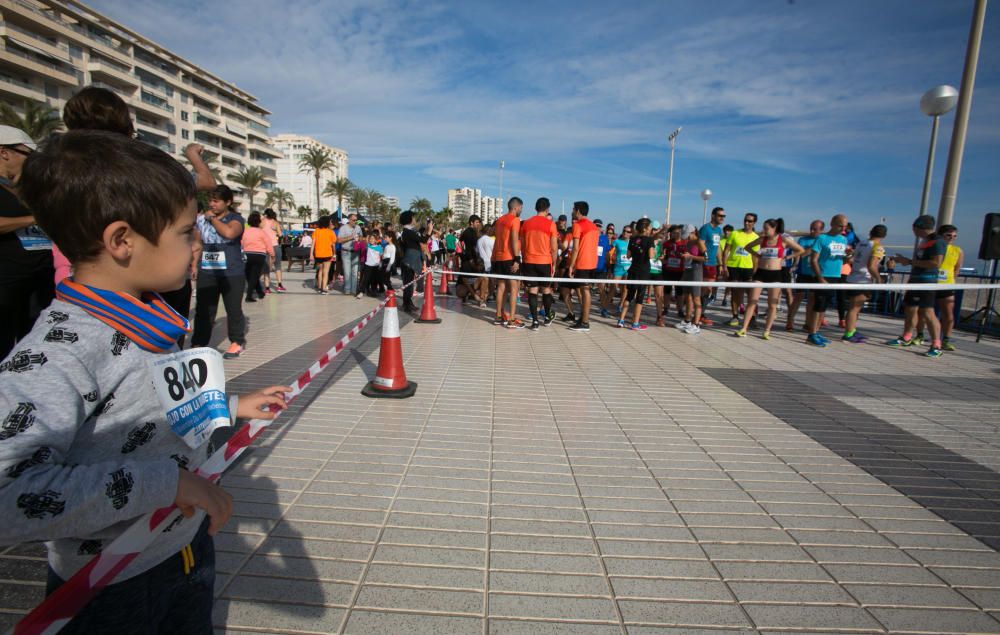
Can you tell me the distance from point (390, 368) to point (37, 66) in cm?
6129

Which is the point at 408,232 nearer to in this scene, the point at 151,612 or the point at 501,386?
the point at 501,386

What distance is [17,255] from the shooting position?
132 inches

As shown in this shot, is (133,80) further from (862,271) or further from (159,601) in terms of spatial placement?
(159,601)

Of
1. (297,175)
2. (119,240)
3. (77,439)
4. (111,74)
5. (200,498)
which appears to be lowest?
(200,498)

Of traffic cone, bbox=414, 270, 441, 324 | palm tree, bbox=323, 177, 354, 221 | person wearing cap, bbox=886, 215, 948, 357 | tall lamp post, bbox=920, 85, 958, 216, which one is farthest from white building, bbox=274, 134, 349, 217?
person wearing cap, bbox=886, 215, 948, 357

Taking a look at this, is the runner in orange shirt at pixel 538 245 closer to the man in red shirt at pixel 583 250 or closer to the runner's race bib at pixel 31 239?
the man in red shirt at pixel 583 250

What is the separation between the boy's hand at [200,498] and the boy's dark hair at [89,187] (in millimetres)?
535

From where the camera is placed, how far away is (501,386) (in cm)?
518

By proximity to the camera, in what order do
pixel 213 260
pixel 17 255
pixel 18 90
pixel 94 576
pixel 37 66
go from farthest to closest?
pixel 37 66 → pixel 18 90 → pixel 213 260 → pixel 17 255 → pixel 94 576

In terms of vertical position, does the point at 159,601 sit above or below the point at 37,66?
below

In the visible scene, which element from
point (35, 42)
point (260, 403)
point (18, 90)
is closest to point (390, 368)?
point (260, 403)

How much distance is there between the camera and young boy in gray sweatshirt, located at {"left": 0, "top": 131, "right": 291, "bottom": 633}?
85 cm

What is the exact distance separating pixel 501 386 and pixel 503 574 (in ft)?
9.81

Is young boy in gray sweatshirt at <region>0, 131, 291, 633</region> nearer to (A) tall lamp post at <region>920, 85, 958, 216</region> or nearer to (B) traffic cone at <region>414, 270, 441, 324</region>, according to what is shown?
(B) traffic cone at <region>414, 270, 441, 324</region>
